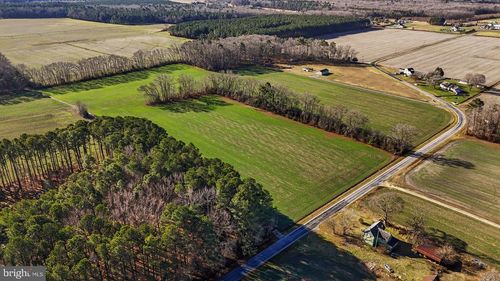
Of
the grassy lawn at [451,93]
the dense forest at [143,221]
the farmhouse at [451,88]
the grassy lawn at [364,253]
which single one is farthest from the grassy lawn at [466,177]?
the farmhouse at [451,88]

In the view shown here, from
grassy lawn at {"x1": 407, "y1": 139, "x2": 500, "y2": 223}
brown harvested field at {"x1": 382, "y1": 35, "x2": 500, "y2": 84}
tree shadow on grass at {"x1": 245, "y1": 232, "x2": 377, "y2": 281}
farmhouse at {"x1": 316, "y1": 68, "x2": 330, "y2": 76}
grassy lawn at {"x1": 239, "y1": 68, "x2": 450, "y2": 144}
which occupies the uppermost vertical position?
brown harvested field at {"x1": 382, "y1": 35, "x2": 500, "y2": 84}

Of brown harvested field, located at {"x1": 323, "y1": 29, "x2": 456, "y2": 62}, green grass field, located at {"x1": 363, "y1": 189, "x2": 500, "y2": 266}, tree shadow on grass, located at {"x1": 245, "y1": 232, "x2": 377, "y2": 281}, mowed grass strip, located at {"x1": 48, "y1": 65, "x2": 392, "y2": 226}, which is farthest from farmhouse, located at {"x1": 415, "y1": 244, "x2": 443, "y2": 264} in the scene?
brown harvested field, located at {"x1": 323, "y1": 29, "x2": 456, "y2": 62}

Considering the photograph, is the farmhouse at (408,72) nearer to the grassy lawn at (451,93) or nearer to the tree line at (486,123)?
the grassy lawn at (451,93)

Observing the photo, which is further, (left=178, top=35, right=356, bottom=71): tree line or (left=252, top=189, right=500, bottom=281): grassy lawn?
(left=178, top=35, right=356, bottom=71): tree line

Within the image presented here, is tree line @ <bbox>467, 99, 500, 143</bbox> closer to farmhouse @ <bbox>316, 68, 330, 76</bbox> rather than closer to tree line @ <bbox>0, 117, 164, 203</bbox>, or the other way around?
farmhouse @ <bbox>316, 68, 330, 76</bbox>

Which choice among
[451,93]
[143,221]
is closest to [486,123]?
[451,93]

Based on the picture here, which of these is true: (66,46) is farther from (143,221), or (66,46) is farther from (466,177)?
(466,177)

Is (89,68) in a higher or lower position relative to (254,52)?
lower
